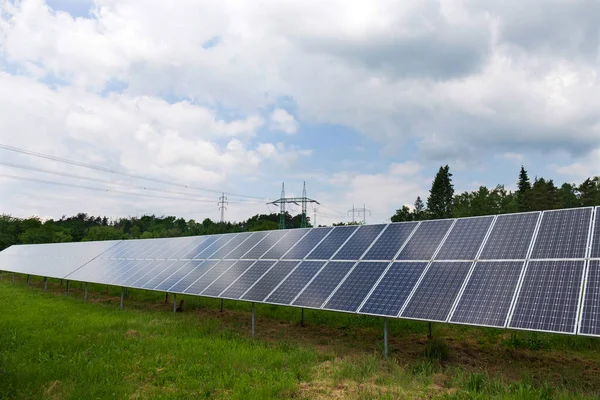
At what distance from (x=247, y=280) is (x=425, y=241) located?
Result: 739 centimetres

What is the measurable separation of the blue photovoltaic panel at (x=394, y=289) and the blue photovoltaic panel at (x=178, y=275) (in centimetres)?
1120

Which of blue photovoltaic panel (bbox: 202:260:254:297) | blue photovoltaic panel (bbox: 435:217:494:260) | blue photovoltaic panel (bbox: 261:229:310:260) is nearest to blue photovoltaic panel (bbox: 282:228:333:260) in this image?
blue photovoltaic panel (bbox: 261:229:310:260)

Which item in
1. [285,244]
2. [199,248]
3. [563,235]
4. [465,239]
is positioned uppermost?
[563,235]

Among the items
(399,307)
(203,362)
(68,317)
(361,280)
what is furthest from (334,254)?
(68,317)

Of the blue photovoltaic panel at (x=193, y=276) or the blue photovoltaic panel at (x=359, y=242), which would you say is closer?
the blue photovoltaic panel at (x=359, y=242)

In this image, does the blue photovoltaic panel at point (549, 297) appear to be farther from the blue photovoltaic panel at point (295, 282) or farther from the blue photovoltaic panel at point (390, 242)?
the blue photovoltaic panel at point (295, 282)

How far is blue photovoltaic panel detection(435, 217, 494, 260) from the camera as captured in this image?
1238 cm

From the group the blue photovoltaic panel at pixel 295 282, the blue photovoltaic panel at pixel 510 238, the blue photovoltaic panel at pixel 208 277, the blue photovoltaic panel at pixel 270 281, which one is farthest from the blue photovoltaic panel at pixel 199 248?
the blue photovoltaic panel at pixel 510 238

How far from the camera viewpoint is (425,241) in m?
13.9

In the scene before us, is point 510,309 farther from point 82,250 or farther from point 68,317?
point 82,250

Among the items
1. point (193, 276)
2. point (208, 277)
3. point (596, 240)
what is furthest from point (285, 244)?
point (596, 240)

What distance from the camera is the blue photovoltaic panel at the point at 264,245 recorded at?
750 inches

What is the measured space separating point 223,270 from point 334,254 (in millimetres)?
5932

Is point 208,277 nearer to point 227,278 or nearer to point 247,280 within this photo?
Answer: point 227,278
